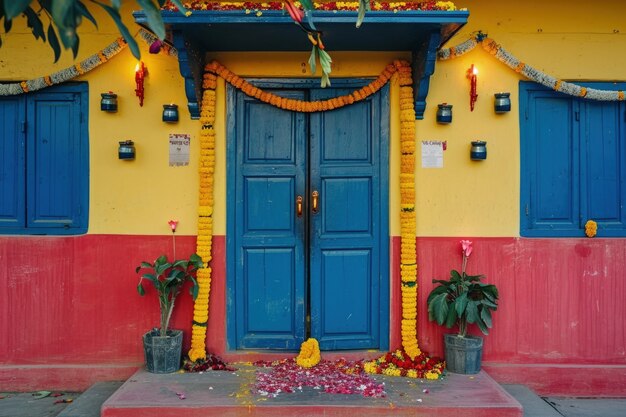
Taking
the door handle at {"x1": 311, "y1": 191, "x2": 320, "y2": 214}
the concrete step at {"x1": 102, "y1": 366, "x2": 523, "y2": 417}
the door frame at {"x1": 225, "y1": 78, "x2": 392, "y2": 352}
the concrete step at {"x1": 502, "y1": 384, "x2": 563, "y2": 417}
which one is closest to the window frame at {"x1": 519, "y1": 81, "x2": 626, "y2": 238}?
the door frame at {"x1": 225, "y1": 78, "x2": 392, "y2": 352}

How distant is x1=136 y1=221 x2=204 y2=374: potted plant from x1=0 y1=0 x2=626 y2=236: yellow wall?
1.20 ft

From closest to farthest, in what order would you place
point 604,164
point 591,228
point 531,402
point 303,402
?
point 303,402 → point 531,402 → point 591,228 → point 604,164

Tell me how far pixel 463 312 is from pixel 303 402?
153 cm

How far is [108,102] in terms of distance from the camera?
4730mm

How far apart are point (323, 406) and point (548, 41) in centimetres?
373

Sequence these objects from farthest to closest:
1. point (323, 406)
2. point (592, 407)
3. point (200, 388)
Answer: point (592, 407) < point (200, 388) < point (323, 406)

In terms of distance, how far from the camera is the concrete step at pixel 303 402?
A: 397 centimetres

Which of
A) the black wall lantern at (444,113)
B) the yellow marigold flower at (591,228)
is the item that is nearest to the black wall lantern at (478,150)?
the black wall lantern at (444,113)

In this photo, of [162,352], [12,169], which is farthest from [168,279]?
[12,169]

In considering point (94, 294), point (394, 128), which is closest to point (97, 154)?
point (94, 294)

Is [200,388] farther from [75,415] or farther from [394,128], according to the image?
[394,128]

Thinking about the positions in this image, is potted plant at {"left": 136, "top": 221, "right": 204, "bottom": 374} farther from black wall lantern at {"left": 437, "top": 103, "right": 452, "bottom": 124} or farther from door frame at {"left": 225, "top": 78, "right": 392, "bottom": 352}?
black wall lantern at {"left": 437, "top": 103, "right": 452, "bottom": 124}

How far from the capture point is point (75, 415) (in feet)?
13.6

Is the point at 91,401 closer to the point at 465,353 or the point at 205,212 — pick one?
the point at 205,212
